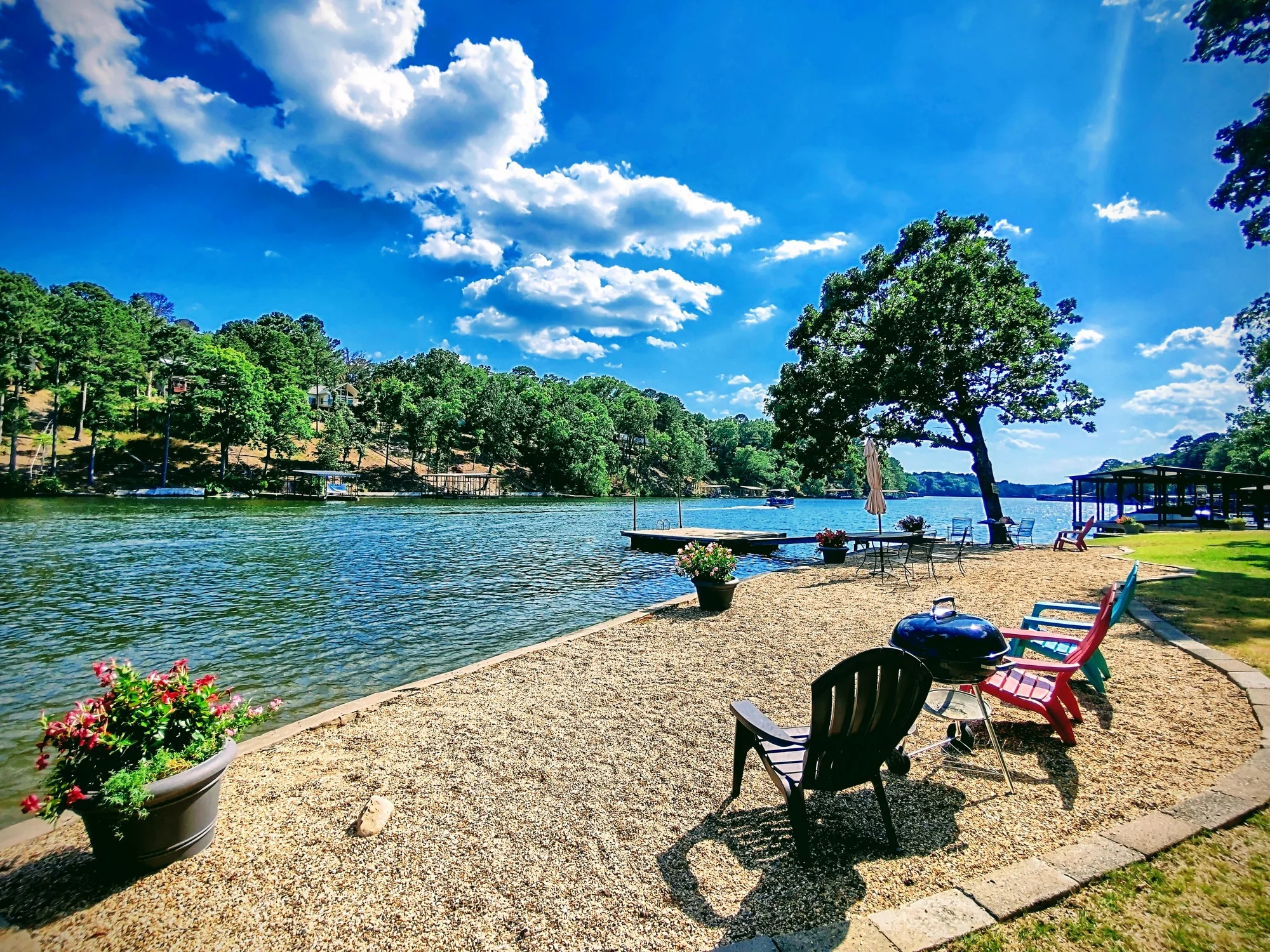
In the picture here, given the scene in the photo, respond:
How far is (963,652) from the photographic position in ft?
12.4

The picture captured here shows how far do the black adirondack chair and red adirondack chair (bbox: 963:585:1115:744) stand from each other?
174 centimetres

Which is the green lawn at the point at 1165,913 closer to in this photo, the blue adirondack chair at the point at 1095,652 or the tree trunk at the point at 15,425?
the blue adirondack chair at the point at 1095,652

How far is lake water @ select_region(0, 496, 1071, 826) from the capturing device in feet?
23.7

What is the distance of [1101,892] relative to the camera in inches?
101

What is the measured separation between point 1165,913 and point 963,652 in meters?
1.54

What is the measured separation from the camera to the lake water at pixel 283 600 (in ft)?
23.7

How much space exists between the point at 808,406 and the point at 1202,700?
62.0 ft

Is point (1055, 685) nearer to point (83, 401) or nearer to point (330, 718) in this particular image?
point (330, 718)

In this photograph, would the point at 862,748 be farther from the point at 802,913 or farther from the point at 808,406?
the point at 808,406

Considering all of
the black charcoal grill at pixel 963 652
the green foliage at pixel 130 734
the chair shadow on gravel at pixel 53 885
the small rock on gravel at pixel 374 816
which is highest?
the black charcoal grill at pixel 963 652

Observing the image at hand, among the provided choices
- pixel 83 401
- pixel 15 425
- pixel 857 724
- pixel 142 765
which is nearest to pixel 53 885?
pixel 142 765

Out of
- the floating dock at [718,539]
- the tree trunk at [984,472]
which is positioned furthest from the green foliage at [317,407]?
the tree trunk at [984,472]

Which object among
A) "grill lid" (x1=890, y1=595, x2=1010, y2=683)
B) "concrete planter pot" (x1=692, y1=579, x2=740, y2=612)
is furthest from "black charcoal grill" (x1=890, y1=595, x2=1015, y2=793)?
"concrete planter pot" (x1=692, y1=579, x2=740, y2=612)

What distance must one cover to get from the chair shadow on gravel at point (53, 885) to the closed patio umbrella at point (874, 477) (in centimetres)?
1360
